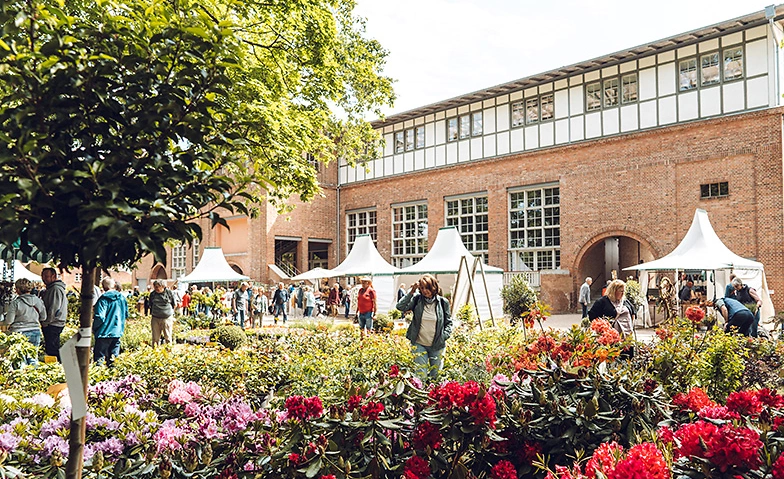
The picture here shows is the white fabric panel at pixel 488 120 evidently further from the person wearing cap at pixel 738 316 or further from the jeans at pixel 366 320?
the person wearing cap at pixel 738 316

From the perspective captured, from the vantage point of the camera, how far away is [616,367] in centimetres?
361

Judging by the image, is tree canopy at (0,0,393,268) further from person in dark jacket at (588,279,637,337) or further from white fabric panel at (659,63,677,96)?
white fabric panel at (659,63,677,96)

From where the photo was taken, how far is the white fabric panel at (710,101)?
61.1ft

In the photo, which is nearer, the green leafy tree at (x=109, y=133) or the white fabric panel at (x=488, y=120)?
the green leafy tree at (x=109, y=133)

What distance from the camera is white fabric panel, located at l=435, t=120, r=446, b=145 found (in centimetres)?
2612

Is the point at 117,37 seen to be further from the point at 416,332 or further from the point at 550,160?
the point at 550,160

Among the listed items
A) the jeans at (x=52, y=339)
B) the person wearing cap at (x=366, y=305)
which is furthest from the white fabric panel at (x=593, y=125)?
the jeans at (x=52, y=339)

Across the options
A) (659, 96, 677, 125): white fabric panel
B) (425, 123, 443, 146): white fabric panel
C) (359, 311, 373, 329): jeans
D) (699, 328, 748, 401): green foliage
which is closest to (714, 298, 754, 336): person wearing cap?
(699, 328, 748, 401): green foliage

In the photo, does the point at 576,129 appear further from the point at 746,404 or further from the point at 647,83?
the point at 746,404

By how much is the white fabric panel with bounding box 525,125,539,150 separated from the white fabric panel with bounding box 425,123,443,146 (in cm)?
469

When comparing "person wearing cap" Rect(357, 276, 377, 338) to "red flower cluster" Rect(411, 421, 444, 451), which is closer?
"red flower cluster" Rect(411, 421, 444, 451)

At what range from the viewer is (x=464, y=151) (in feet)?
83.3

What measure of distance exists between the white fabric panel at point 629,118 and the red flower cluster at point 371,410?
2007cm

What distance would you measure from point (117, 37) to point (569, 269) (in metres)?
21.0
